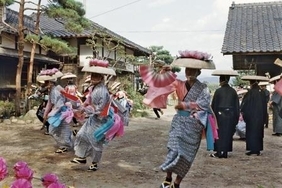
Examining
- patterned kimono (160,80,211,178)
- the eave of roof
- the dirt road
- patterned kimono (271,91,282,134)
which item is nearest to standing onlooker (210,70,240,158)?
the dirt road

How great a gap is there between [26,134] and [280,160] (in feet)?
23.3

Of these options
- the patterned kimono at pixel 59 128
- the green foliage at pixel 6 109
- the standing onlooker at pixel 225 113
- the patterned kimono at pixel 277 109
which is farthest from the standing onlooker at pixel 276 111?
the green foliage at pixel 6 109

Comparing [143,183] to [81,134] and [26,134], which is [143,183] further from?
[26,134]

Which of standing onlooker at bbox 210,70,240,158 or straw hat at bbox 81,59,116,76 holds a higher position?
straw hat at bbox 81,59,116,76

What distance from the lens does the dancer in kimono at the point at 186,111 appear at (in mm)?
4848

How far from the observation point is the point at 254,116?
8406 mm

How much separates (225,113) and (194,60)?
346 cm

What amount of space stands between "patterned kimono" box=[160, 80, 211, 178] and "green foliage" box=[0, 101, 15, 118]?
417 inches

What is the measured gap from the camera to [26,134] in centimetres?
1094

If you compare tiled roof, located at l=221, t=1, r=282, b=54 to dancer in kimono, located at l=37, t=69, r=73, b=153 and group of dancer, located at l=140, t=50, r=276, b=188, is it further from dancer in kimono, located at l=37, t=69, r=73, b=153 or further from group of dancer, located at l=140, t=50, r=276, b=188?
group of dancer, located at l=140, t=50, r=276, b=188

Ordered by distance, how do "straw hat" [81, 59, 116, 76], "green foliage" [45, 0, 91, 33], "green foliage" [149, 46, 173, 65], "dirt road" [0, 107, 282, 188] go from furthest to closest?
"green foliage" [149, 46, 173, 65] < "green foliage" [45, 0, 91, 33] < "straw hat" [81, 59, 116, 76] < "dirt road" [0, 107, 282, 188]

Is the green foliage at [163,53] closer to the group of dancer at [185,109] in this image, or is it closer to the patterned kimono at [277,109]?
the patterned kimono at [277,109]

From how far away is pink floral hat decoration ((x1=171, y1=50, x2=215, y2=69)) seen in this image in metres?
4.83

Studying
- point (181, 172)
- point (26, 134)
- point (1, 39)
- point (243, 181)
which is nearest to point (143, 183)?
point (181, 172)
